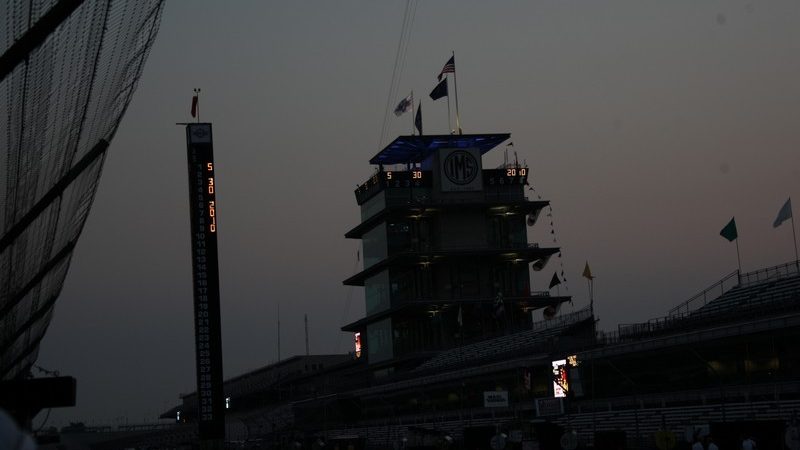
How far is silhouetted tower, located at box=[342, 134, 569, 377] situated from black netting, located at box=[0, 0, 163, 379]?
88.2m

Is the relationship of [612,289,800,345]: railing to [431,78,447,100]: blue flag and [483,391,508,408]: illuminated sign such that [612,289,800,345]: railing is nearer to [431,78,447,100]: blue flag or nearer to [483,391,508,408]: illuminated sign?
[483,391,508,408]: illuminated sign

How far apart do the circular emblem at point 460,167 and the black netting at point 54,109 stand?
88745 mm

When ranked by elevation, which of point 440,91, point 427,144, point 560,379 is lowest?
point 560,379

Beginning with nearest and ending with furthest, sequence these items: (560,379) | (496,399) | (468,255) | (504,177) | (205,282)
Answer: (496,399), (560,379), (205,282), (468,255), (504,177)

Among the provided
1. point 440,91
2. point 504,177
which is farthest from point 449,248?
point 440,91

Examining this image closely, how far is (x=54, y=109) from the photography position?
37.0 ft

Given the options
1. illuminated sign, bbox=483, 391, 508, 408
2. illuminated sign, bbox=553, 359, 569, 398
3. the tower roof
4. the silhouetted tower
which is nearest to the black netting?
illuminated sign, bbox=483, 391, 508, 408

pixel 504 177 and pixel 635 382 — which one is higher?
pixel 504 177

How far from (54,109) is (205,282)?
51583 mm

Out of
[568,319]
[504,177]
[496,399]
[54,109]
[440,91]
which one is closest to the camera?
[54,109]

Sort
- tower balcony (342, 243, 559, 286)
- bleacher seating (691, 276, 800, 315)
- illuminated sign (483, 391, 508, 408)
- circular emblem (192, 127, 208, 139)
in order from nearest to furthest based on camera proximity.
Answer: illuminated sign (483, 391, 508, 408) → bleacher seating (691, 276, 800, 315) → circular emblem (192, 127, 208, 139) → tower balcony (342, 243, 559, 286)

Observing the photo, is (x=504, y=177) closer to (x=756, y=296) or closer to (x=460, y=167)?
(x=460, y=167)

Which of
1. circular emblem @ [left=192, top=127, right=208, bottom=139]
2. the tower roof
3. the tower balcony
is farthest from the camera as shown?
the tower roof

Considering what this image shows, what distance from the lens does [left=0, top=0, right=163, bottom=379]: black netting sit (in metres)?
9.52
